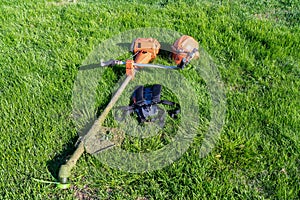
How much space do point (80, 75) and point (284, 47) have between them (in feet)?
7.50

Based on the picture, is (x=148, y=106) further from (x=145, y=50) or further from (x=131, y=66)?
(x=145, y=50)

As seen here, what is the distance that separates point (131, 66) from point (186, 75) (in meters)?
0.60

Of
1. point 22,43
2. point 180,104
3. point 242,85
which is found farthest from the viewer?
point 22,43

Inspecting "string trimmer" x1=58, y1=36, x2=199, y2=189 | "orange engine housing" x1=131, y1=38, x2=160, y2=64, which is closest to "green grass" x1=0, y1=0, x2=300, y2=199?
"string trimmer" x1=58, y1=36, x2=199, y2=189

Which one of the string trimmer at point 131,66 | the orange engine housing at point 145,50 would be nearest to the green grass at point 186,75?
the string trimmer at point 131,66

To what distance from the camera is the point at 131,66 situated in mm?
3322

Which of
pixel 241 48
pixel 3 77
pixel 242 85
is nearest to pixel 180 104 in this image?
pixel 242 85

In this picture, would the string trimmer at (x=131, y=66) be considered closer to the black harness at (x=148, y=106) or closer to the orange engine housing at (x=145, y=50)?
the orange engine housing at (x=145, y=50)

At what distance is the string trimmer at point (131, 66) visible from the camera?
267cm

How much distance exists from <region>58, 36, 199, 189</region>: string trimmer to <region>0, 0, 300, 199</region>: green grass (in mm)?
119

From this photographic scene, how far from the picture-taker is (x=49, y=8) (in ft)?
15.1

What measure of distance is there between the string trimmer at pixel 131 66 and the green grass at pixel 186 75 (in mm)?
119

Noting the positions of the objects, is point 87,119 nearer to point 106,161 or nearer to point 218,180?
point 106,161

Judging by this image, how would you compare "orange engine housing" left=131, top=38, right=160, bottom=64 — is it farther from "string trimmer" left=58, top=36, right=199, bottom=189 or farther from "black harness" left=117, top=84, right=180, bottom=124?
"black harness" left=117, top=84, right=180, bottom=124
